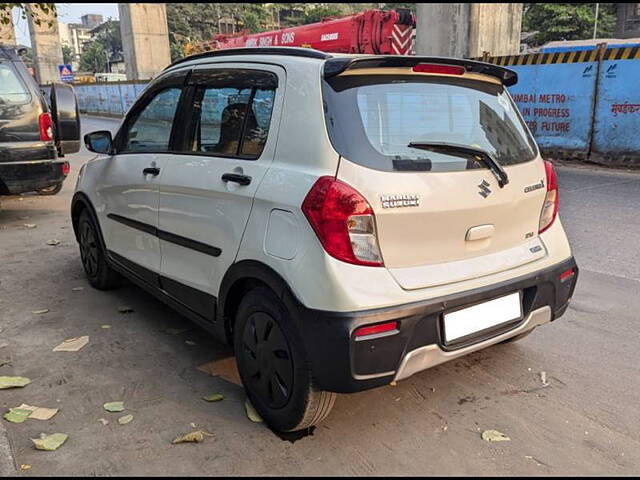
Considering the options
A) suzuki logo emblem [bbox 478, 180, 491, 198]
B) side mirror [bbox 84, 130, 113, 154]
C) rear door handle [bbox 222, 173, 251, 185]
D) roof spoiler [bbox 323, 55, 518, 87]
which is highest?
roof spoiler [bbox 323, 55, 518, 87]

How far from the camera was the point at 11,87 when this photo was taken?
252 inches

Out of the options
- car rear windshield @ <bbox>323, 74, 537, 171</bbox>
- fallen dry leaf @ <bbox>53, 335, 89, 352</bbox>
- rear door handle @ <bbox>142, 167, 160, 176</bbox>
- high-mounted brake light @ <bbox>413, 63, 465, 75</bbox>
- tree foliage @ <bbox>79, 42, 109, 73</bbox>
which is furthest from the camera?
tree foliage @ <bbox>79, 42, 109, 73</bbox>

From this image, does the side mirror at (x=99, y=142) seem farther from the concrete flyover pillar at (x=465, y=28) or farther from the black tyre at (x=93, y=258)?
the concrete flyover pillar at (x=465, y=28)

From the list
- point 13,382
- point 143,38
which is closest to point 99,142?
point 13,382

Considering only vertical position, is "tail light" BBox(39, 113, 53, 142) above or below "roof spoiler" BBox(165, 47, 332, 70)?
below

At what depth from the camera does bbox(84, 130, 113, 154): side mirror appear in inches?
161

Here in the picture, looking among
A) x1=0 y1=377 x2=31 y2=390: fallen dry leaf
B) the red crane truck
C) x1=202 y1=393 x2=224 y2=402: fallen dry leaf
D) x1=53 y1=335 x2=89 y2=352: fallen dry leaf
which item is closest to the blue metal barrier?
the red crane truck

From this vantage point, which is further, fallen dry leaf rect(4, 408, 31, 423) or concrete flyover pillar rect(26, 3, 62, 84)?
concrete flyover pillar rect(26, 3, 62, 84)

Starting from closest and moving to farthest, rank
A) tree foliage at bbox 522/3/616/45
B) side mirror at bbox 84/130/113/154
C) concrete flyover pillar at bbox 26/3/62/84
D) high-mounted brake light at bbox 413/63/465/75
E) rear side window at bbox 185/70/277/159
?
high-mounted brake light at bbox 413/63/465/75, rear side window at bbox 185/70/277/159, side mirror at bbox 84/130/113/154, concrete flyover pillar at bbox 26/3/62/84, tree foliage at bbox 522/3/616/45

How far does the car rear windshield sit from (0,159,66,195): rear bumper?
5.14 meters

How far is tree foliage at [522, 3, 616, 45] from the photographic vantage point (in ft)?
142

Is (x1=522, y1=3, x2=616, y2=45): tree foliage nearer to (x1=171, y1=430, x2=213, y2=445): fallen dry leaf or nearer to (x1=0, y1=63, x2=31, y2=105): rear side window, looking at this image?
(x1=0, y1=63, x2=31, y2=105): rear side window

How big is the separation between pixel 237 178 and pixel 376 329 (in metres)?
1.02

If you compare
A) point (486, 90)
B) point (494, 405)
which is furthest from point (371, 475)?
point (486, 90)
